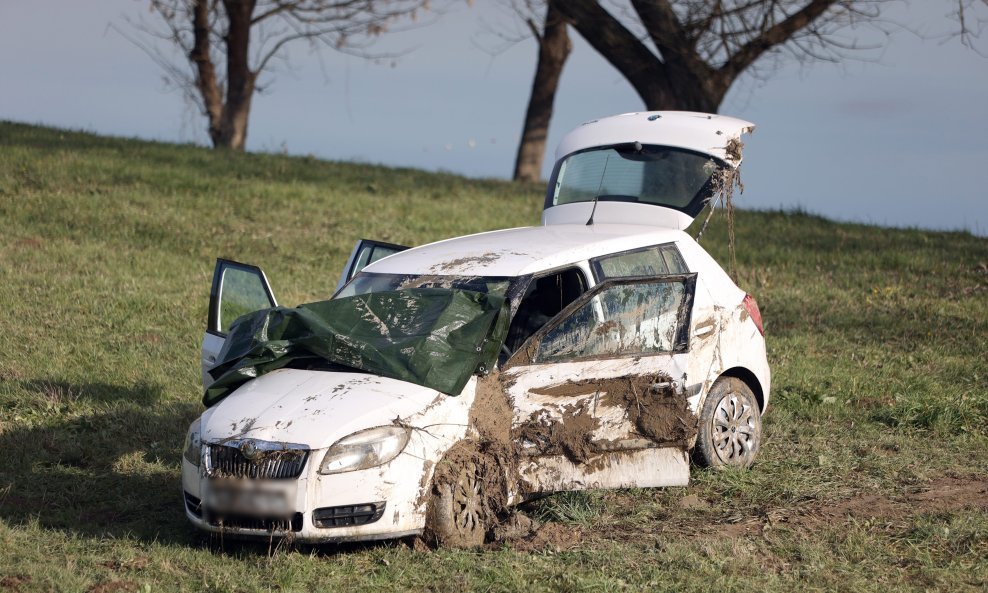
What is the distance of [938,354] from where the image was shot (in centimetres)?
1098

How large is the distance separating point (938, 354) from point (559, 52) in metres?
14.5

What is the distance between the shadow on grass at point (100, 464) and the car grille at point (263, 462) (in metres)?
0.81

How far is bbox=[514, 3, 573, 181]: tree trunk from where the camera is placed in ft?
77.9

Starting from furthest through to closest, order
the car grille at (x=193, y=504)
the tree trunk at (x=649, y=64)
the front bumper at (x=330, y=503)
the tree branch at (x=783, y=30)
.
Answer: the tree trunk at (x=649, y=64) → the tree branch at (x=783, y=30) → the car grille at (x=193, y=504) → the front bumper at (x=330, y=503)

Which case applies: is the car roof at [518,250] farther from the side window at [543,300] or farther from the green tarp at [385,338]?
the green tarp at [385,338]

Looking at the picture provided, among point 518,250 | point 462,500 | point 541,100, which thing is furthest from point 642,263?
point 541,100

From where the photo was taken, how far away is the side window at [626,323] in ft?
19.9

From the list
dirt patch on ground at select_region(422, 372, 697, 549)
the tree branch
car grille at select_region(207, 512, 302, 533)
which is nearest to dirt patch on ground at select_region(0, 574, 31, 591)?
car grille at select_region(207, 512, 302, 533)

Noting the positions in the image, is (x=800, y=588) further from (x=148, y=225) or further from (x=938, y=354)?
(x=148, y=225)

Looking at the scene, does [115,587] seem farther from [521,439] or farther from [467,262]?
[467,262]

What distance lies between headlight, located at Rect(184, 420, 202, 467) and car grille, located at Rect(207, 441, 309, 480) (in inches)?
10.0

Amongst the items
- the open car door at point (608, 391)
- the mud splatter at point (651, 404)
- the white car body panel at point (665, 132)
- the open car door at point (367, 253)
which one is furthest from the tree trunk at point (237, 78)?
the mud splatter at point (651, 404)

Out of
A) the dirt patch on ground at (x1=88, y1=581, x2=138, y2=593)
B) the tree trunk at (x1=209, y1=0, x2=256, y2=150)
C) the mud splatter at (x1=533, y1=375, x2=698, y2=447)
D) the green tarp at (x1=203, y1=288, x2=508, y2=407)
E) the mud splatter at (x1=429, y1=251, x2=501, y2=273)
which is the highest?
the tree trunk at (x1=209, y1=0, x2=256, y2=150)

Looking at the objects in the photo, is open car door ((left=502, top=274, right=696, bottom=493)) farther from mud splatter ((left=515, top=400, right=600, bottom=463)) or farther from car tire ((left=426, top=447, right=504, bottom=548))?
car tire ((left=426, top=447, right=504, bottom=548))
